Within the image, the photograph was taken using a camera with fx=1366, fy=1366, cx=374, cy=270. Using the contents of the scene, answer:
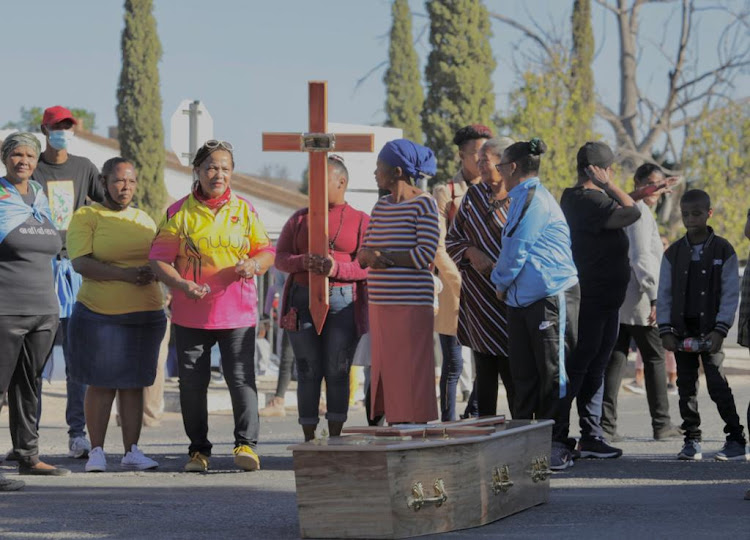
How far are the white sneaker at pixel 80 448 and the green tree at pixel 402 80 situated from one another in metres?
51.0

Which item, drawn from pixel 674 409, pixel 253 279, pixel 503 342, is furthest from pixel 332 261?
pixel 674 409

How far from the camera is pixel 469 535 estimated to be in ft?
20.7

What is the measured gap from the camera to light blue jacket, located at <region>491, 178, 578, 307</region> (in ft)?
27.1

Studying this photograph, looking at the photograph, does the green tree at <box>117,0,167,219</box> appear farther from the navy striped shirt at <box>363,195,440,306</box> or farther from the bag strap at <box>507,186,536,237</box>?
the bag strap at <box>507,186,536,237</box>

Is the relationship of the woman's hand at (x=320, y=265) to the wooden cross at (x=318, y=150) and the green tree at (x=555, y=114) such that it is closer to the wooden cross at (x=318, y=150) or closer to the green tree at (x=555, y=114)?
the wooden cross at (x=318, y=150)

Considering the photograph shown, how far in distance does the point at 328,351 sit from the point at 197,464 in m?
1.11

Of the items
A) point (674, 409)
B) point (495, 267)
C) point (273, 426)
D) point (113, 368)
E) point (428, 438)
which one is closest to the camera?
point (428, 438)

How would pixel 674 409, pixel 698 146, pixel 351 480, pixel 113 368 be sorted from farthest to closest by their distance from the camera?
1. pixel 698 146
2. pixel 674 409
3. pixel 113 368
4. pixel 351 480

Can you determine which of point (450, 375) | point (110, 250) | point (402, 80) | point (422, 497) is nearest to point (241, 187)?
point (402, 80)

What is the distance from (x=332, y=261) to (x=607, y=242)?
1.86 m

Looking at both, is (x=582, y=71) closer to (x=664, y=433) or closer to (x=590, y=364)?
(x=664, y=433)

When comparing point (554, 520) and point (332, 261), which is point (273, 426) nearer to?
point (332, 261)

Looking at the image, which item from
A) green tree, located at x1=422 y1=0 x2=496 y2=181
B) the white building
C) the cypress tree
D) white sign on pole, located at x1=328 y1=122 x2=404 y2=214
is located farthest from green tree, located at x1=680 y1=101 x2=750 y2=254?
white sign on pole, located at x1=328 y1=122 x2=404 y2=214

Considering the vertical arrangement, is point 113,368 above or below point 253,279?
below
